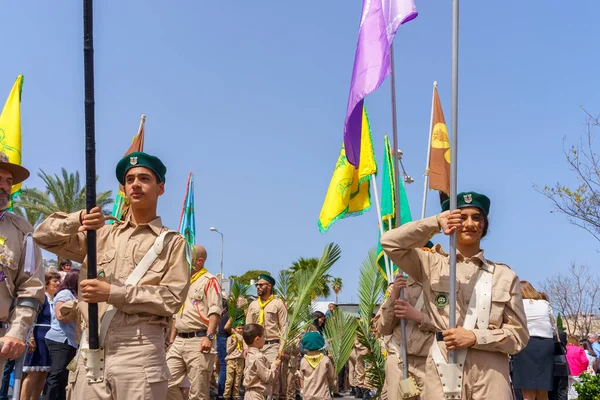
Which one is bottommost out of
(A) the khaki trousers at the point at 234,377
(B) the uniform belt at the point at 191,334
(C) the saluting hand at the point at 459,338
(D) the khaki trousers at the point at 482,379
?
(A) the khaki trousers at the point at 234,377

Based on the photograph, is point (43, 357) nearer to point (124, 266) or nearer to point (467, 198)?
point (124, 266)

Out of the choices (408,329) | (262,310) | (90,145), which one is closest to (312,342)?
(262,310)

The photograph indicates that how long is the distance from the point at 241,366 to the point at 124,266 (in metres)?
11.8

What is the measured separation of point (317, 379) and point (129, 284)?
312 inches

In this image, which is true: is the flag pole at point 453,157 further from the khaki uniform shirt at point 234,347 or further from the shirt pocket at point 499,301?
the khaki uniform shirt at point 234,347

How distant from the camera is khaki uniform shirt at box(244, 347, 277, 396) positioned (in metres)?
10.8

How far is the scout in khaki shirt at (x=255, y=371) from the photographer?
1085 cm

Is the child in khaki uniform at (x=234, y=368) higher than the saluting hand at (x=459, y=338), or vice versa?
the saluting hand at (x=459, y=338)

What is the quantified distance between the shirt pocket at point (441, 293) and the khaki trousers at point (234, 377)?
1153 cm

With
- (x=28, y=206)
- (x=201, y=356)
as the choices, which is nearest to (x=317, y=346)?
(x=201, y=356)

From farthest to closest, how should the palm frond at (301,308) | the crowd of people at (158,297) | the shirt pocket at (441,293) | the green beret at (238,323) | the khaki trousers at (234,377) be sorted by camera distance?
the green beret at (238,323)
the khaki trousers at (234,377)
the palm frond at (301,308)
the shirt pocket at (441,293)
the crowd of people at (158,297)

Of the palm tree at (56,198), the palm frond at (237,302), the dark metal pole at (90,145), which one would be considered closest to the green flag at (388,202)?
the dark metal pole at (90,145)

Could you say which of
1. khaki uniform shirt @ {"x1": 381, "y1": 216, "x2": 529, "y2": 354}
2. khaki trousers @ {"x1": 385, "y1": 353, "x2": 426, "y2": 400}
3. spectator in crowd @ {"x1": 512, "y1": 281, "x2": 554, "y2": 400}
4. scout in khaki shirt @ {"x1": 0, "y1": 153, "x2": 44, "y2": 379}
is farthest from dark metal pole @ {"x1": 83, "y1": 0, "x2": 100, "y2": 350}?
spectator in crowd @ {"x1": 512, "y1": 281, "x2": 554, "y2": 400}

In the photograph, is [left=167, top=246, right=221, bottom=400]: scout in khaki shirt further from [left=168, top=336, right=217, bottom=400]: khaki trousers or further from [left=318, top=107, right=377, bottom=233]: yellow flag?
[left=318, top=107, right=377, bottom=233]: yellow flag
